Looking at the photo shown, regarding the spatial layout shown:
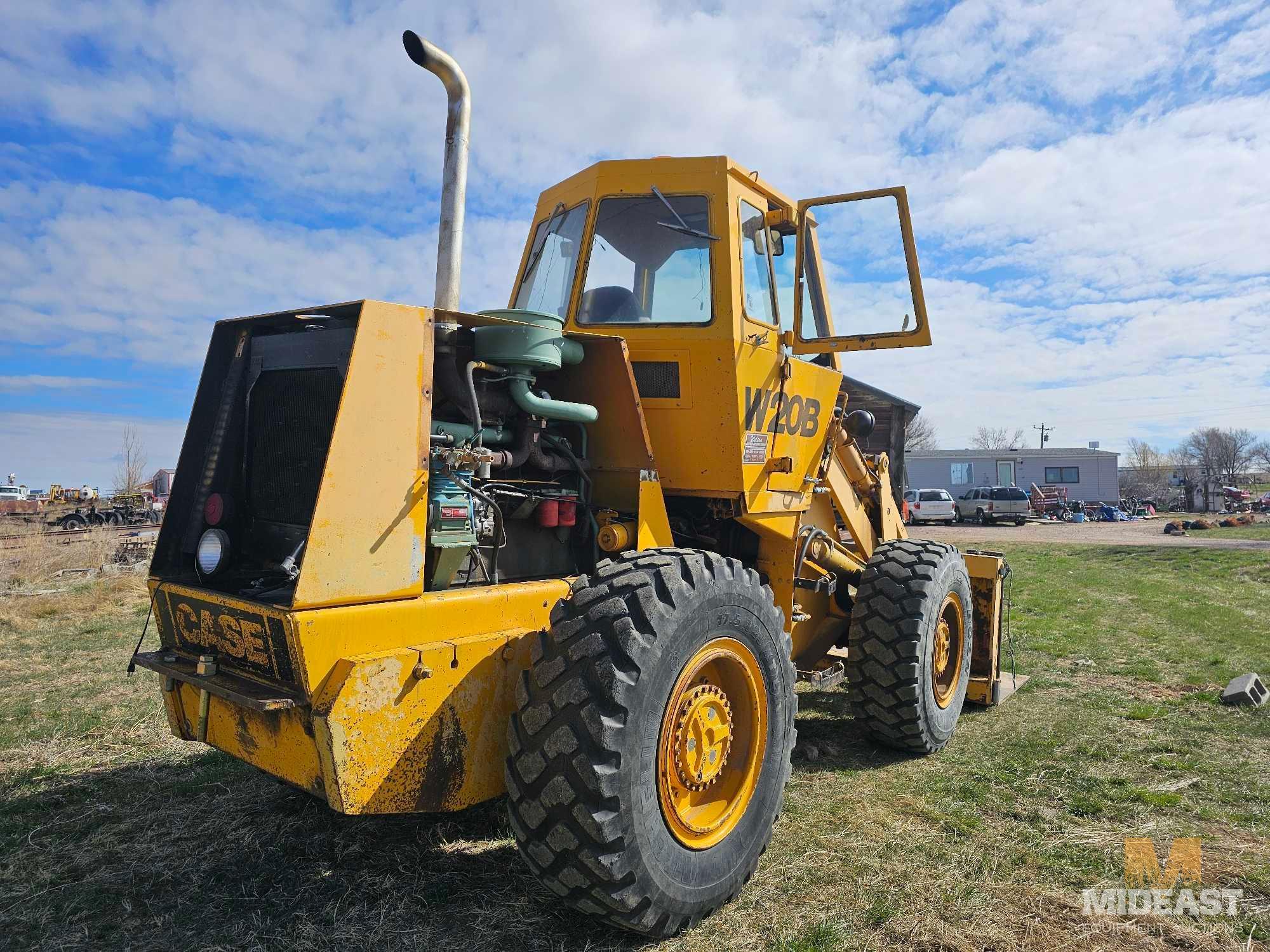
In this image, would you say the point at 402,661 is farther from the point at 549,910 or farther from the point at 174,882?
the point at 174,882

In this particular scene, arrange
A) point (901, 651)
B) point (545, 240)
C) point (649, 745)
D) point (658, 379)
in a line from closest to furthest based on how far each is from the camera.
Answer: point (649, 745) < point (658, 379) < point (545, 240) < point (901, 651)

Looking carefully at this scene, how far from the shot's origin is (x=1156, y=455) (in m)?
83.8

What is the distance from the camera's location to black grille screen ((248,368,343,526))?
330 centimetres

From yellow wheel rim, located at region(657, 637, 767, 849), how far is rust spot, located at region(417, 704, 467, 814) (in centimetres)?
70

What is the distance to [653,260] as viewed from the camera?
4.58 metres

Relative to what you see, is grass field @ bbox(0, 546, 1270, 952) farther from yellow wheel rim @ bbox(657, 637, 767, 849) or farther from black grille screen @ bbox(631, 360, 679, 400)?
black grille screen @ bbox(631, 360, 679, 400)

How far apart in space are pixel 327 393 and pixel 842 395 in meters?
3.87

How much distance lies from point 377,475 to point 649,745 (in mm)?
1327

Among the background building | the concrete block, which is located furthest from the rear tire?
the background building

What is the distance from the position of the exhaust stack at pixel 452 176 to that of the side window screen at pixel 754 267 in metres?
1.53

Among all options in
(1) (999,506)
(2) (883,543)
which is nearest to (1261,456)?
(1) (999,506)

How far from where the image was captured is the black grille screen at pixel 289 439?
10.8 ft

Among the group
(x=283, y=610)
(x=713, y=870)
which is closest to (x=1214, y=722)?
(x=713, y=870)

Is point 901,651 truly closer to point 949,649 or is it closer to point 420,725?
point 949,649
